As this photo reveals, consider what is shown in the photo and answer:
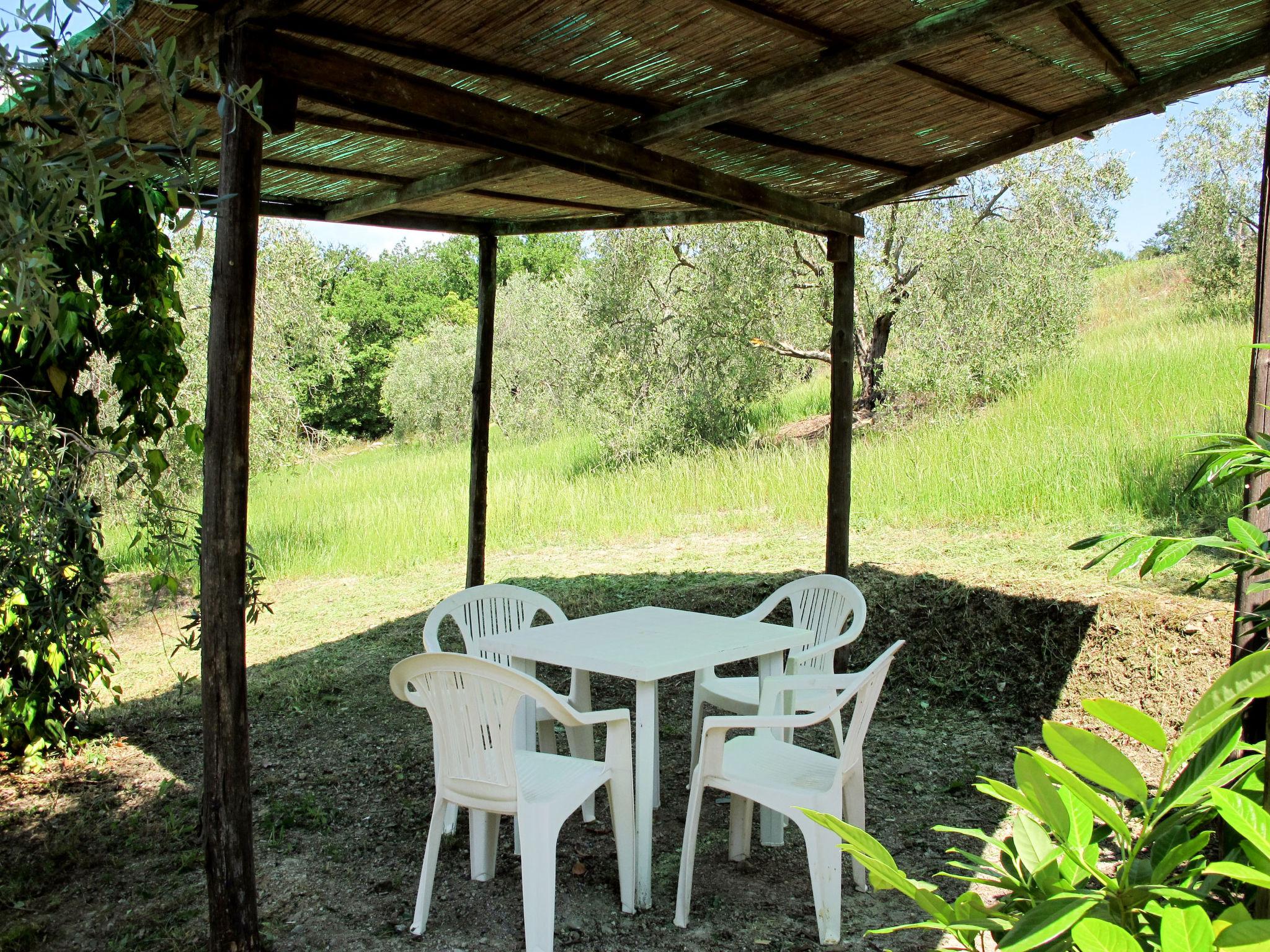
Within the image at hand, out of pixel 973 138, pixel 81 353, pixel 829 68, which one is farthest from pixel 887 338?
pixel 81 353

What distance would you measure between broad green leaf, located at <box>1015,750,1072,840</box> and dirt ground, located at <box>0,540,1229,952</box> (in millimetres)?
2555

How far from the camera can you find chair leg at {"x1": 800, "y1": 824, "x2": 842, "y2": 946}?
2986 millimetres

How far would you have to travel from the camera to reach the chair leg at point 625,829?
3227mm

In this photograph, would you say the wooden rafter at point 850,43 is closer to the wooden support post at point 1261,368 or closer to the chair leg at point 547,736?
the wooden support post at point 1261,368

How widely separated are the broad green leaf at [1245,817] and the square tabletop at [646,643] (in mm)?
2628

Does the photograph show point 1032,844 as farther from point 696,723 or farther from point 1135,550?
point 696,723

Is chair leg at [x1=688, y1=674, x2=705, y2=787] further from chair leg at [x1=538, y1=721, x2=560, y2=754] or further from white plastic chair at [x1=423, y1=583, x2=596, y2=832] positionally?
chair leg at [x1=538, y1=721, x2=560, y2=754]

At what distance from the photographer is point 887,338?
1380cm

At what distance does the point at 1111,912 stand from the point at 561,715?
244 centimetres

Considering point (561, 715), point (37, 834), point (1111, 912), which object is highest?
point (1111, 912)

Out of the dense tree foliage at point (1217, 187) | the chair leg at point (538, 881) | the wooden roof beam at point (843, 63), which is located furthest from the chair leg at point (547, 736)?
the dense tree foliage at point (1217, 187)

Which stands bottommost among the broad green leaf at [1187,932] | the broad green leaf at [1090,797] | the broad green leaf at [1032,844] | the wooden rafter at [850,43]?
the broad green leaf at [1032,844]

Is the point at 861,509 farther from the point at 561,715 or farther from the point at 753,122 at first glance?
the point at 561,715

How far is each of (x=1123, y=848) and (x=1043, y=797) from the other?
→ 7 centimetres
